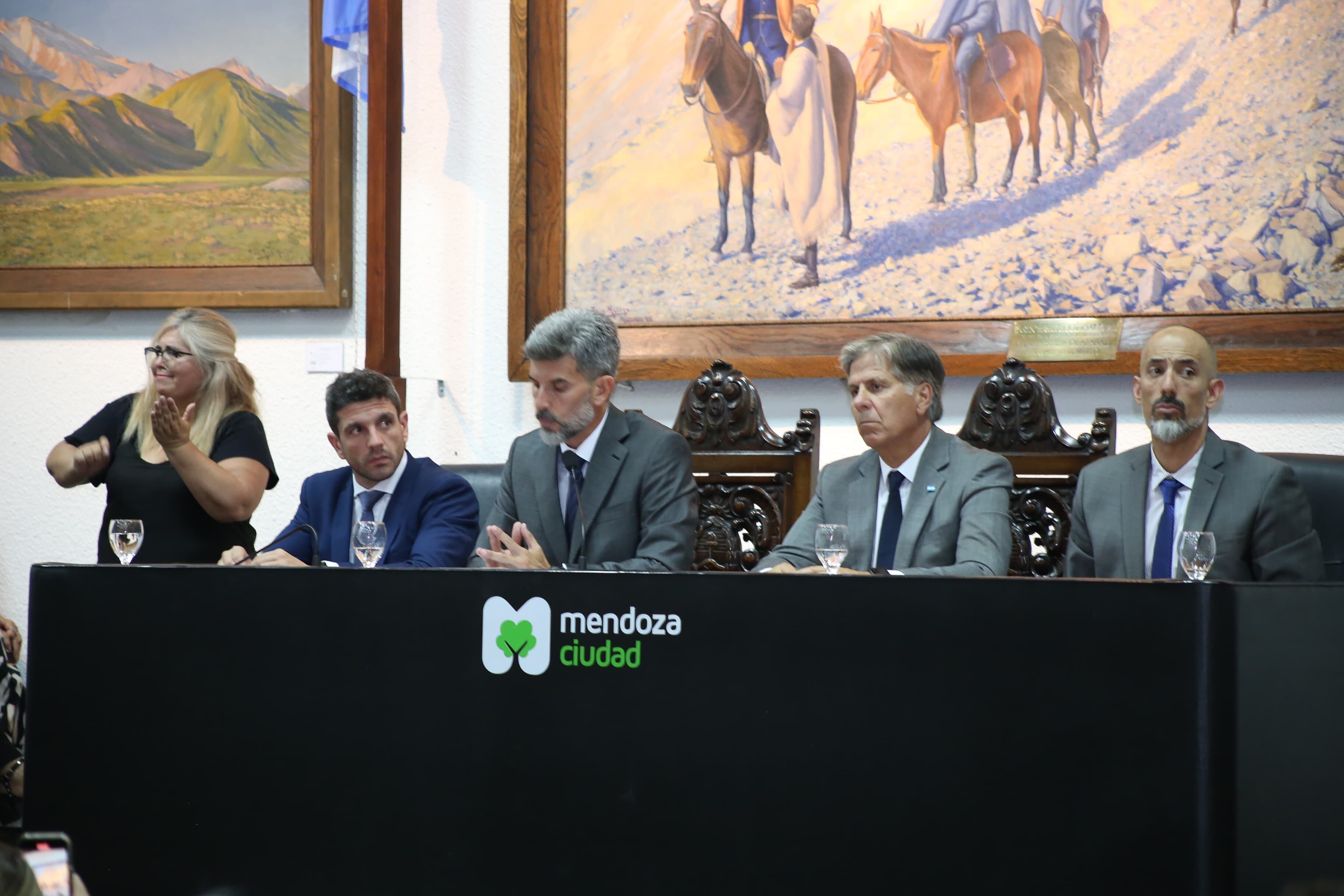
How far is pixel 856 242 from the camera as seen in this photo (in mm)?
3402

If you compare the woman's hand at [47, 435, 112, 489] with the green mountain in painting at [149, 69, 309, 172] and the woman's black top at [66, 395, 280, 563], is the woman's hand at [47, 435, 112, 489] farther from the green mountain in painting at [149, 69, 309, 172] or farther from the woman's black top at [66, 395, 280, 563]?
the green mountain in painting at [149, 69, 309, 172]

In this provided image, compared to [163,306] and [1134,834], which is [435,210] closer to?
[163,306]

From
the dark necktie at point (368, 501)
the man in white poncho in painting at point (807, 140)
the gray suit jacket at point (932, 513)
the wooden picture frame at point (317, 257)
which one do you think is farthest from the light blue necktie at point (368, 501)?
the man in white poncho in painting at point (807, 140)

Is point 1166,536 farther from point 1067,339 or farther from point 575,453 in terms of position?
point 575,453

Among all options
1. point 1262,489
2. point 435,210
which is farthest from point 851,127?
point 1262,489

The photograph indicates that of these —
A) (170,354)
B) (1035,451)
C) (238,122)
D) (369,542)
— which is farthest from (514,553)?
(238,122)

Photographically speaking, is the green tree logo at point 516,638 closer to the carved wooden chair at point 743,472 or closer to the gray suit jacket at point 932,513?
the gray suit jacket at point 932,513

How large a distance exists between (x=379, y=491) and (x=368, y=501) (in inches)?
1.4

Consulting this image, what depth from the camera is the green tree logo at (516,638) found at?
4.67 feet

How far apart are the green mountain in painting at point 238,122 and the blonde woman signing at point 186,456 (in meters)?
1.23

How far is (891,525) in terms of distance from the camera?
8.27 feet

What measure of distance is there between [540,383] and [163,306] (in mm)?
2030

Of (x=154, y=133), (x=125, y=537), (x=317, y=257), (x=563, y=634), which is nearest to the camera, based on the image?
(x=563, y=634)

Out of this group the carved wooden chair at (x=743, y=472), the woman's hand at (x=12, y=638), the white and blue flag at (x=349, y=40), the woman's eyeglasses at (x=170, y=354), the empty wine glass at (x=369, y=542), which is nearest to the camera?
the empty wine glass at (x=369, y=542)
